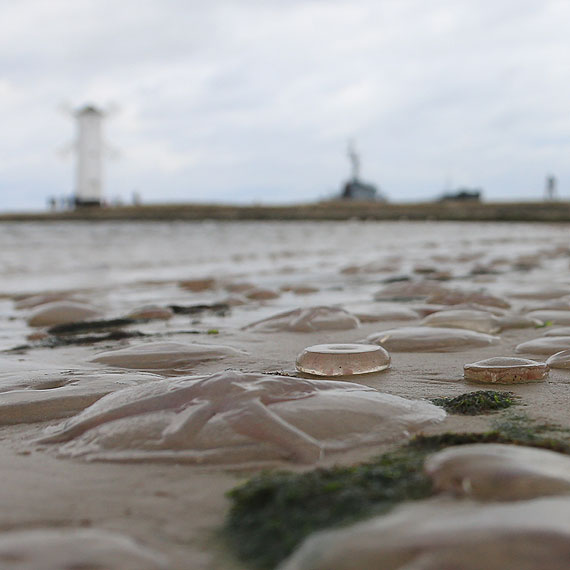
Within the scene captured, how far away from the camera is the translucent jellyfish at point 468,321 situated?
2672 millimetres

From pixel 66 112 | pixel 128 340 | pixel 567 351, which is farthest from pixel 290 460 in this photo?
pixel 66 112

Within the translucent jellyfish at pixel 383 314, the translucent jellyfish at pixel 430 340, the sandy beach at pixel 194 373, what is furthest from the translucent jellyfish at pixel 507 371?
the translucent jellyfish at pixel 383 314

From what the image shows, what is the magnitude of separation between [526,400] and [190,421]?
0.77m

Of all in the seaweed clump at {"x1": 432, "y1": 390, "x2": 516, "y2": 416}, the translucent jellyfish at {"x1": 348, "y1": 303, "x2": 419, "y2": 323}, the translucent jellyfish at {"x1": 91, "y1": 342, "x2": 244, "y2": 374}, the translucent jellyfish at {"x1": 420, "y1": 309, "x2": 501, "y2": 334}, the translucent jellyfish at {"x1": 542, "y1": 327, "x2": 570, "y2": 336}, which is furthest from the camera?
the translucent jellyfish at {"x1": 348, "y1": 303, "x2": 419, "y2": 323}

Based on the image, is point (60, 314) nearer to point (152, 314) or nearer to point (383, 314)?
point (152, 314)

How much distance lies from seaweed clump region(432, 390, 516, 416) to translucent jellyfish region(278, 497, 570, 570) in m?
0.57

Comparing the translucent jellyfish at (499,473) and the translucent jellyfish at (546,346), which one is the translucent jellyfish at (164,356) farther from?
the translucent jellyfish at (499,473)

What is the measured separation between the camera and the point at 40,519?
934 millimetres

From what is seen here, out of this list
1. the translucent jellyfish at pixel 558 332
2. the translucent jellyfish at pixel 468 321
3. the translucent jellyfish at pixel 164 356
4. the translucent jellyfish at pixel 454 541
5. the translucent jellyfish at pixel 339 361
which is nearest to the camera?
the translucent jellyfish at pixel 454 541

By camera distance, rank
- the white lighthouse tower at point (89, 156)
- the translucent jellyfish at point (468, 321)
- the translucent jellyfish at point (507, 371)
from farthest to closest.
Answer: the white lighthouse tower at point (89, 156)
the translucent jellyfish at point (468, 321)
the translucent jellyfish at point (507, 371)

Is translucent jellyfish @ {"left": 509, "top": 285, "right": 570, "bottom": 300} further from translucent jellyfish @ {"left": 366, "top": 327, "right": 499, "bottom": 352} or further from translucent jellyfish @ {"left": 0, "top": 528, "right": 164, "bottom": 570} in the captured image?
translucent jellyfish @ {"left": 0, "top": 528, "right": 164, "bottom": 570}

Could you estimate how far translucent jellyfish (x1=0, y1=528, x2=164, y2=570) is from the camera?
781 millimetres

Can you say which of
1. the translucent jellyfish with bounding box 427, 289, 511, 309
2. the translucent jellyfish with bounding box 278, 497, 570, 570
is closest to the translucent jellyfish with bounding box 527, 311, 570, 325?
the translucent jellyfish with bounding box 427, 289, 511, 309

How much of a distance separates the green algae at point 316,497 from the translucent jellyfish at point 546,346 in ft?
3.33
